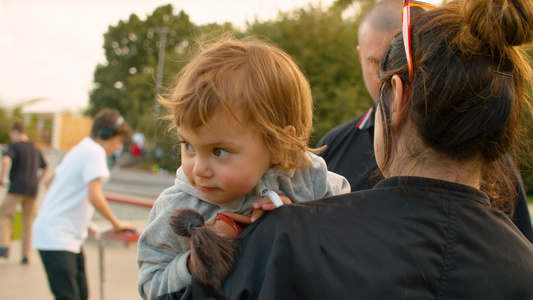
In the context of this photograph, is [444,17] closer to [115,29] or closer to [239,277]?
[239,277]

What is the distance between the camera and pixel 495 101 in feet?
3.66

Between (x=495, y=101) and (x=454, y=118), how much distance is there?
103 mm

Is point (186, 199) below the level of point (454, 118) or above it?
below

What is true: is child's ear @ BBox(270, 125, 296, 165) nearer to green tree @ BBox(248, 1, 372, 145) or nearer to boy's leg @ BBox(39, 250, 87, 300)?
boy's leg @ BBox(39, 250, 87, 300)

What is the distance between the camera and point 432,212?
1127 mm

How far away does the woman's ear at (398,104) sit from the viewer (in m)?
1.19

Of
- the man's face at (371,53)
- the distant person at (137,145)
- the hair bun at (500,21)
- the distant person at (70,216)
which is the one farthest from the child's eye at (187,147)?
the distant person at (137,145)

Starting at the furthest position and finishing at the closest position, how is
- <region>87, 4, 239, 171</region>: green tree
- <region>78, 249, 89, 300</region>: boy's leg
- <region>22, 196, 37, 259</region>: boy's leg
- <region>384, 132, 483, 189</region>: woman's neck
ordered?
1. <region>87, 4, 239, 171</region>: green tree
2. <region>22, 196, 37, 259</region>: boy's leg
3. <region>78, 249, 89, 300</region>: boy's leg
4. <region>384, 132, 483, 189</region>: woman's neck

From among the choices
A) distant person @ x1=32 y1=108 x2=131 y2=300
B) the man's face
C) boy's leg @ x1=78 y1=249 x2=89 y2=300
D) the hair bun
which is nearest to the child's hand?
the hair bun

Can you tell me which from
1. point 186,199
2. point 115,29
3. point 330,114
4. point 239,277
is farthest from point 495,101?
point 115,29

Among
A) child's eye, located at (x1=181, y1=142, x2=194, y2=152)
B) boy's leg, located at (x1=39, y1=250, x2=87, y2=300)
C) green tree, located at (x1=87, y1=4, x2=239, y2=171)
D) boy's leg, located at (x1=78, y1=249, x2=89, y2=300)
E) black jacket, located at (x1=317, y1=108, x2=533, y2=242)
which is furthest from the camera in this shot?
green tree, located at (x1=87, y1=4, x2=239, y2=171)

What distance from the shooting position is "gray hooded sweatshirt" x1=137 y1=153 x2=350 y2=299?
1.46 m

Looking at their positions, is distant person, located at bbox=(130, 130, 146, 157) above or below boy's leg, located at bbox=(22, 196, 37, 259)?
below

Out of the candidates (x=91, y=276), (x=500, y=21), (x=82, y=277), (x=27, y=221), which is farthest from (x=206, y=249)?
(x=27, y=221)
